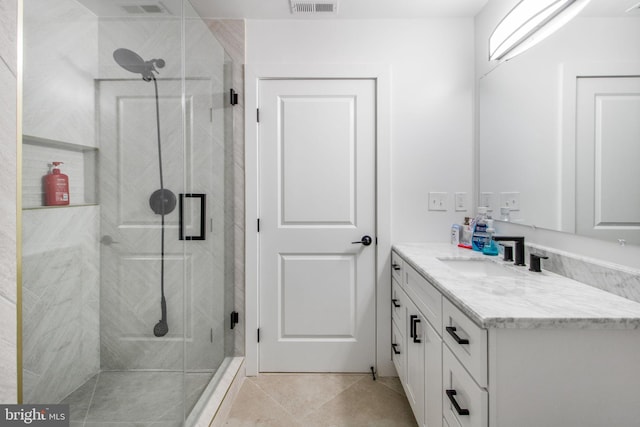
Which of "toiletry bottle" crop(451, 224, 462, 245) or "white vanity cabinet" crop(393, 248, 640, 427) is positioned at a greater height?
"toiletry bottle" crop(451, 224, 462, 245)

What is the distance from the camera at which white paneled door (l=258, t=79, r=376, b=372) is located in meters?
2.16

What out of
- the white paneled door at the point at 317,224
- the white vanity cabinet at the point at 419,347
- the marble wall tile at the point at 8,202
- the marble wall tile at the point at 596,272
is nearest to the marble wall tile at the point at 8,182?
the marble wall tile at the point at 8,202

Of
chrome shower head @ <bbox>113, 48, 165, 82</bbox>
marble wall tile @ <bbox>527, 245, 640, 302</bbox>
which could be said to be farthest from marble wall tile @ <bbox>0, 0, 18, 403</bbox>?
marble wall tile @ <bbox>527, 245, 640, 302</bbox>

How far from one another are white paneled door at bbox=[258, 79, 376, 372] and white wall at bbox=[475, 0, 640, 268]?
0.83 meters

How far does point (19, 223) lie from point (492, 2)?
2468mm

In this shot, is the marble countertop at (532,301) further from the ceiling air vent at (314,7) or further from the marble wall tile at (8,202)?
the ceiling air vent at (314,7)

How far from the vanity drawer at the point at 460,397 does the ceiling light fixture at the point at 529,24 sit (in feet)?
4.74

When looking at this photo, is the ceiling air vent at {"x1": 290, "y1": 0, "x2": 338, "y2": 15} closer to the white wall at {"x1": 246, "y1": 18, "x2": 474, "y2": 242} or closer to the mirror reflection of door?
the white wall at {"x1": 246, "y1": 18, "x2": 474, "y2": 242}

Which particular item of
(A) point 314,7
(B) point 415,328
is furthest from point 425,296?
(A) point 314,7

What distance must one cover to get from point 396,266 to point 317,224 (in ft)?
A: 1.90

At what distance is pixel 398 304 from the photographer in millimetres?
1966

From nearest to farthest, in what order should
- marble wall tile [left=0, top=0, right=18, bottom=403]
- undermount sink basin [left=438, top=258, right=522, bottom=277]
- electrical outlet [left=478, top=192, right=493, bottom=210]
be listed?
marble wall tile [left=0, top=0, right=18, bottom=403]
undermount sink basin [left=438, top=258, right=522, bottom=277]
electrical outlet [left=478, top=192, right=493, bottom=210]

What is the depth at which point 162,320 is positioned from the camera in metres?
1.31

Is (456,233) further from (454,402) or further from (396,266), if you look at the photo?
(454,402)
